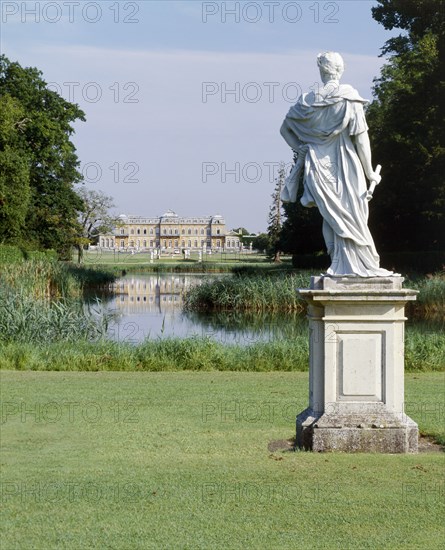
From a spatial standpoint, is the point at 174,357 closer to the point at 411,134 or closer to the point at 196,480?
the point at 196,480

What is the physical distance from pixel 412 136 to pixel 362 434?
30959mm

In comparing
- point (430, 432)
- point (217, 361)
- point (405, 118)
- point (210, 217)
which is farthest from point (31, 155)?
point (210, 217)

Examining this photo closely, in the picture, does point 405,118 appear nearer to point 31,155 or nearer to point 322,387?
point 31,155

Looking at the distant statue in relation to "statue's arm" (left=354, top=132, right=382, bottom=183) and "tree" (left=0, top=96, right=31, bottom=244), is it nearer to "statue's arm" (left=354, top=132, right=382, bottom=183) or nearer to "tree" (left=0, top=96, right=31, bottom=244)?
"statue's arm" (left=354, top=132, right=382, bottom=183)

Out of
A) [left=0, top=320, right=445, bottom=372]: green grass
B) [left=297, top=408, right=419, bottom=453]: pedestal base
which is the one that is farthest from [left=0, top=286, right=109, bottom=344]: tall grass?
[left=297, top=408, right=419, bottom=453]: pedestal base

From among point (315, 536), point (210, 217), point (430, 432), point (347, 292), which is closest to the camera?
point (315, 536)

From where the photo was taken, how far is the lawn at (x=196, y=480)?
5.02 meters

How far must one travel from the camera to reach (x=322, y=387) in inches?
280

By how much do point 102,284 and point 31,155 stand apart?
7609mm

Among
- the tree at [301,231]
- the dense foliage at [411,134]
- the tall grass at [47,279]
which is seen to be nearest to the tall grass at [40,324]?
the tall grass at [47,279]

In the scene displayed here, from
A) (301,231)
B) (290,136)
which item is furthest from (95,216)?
(290,136)

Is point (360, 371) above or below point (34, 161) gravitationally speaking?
below

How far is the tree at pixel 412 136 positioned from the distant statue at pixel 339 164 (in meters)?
24.7

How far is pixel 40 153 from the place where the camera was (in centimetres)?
4328
